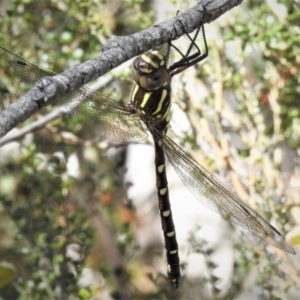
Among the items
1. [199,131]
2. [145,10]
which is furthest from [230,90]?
[145,10]

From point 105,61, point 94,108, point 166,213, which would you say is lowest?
point 105,61

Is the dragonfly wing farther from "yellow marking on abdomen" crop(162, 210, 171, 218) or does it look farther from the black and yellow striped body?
"yellow marking on abdomen" crop(162, 210, 171, 218)

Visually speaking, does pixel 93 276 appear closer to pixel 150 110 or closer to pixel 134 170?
pixel 134 170

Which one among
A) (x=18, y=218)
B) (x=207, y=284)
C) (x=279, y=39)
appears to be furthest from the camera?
(x=207, y=284)

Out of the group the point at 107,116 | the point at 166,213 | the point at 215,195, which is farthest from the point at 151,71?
the point at 166,213

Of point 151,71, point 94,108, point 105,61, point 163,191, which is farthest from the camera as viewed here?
point 163,191

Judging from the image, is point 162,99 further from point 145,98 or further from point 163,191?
point 163,191

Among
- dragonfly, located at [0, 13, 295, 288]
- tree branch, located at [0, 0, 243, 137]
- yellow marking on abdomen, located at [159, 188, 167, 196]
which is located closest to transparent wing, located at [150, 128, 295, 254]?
dragonfly, located at [0, 13, 295, 288]
